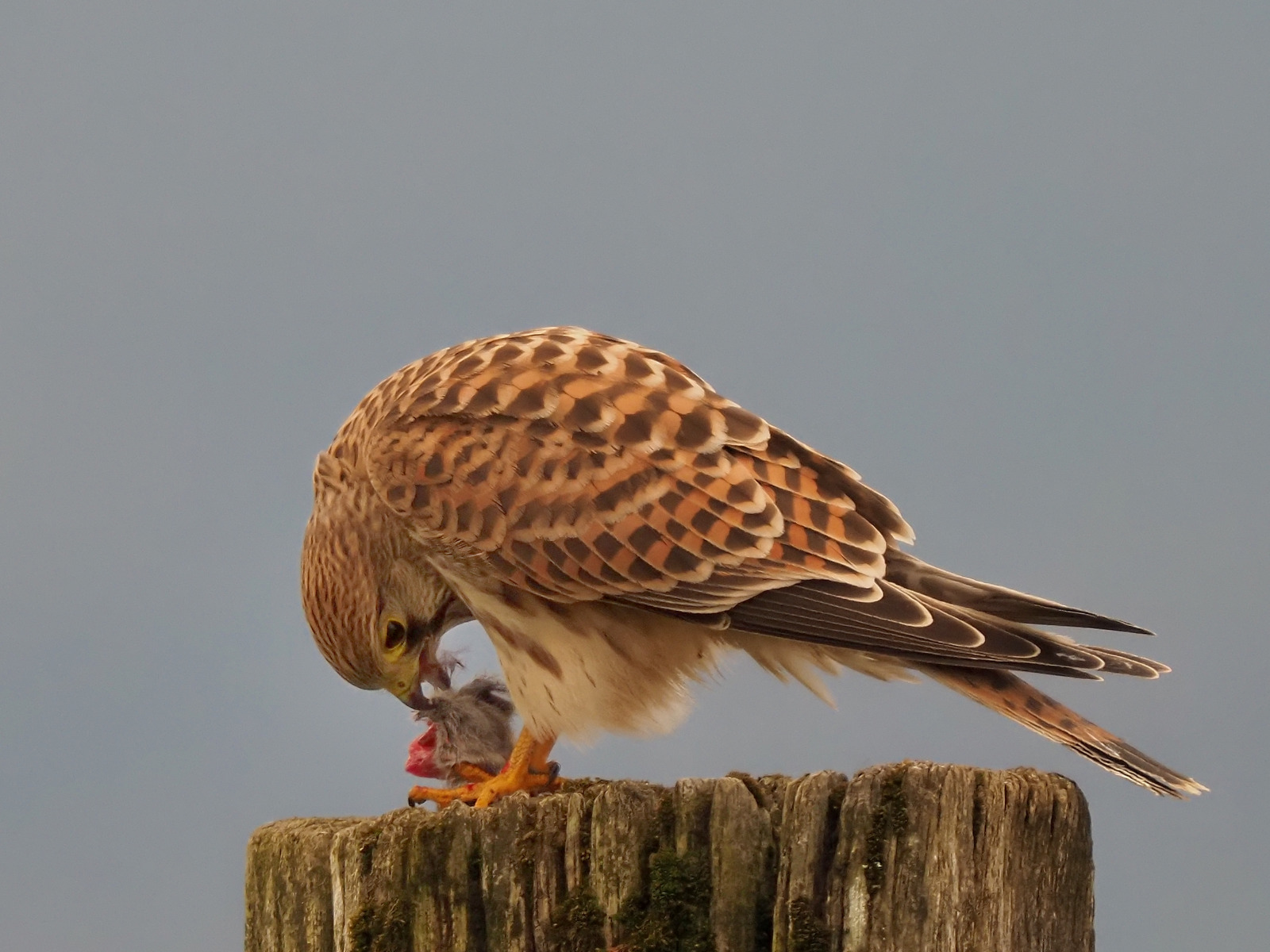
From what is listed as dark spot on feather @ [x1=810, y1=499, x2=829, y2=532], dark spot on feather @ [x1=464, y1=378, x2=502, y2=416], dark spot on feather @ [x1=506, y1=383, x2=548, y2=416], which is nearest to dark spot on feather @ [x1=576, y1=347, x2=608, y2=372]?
dark spot on feather @ [x1=506, y1=383, x2=548, y2=416]

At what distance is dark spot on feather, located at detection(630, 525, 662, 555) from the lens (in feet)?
12.1

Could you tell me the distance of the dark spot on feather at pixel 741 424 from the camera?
3836mm

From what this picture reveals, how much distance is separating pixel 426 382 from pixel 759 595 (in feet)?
4.05

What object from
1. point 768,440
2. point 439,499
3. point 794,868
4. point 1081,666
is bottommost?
point 794,868

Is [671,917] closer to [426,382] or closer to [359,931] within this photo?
[359,931]

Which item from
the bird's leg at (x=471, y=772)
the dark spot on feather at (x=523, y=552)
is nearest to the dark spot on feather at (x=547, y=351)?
the dark spot on feather at (x=523, y=552)

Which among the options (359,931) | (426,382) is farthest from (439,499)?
(359,931)

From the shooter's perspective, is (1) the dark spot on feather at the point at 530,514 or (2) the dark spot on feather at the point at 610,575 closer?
(2) the dark spot on feather at the point at 610,575

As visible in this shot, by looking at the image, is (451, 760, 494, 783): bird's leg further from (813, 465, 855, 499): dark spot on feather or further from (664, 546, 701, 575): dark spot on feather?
(813, 465, 855, 499): dark spot on feather

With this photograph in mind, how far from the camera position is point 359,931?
292cm

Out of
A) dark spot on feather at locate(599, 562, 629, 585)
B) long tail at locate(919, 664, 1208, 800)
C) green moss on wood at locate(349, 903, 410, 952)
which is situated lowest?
green moss on wood at locate(349, 903, 410, 952)

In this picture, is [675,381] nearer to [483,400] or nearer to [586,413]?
[586,413]

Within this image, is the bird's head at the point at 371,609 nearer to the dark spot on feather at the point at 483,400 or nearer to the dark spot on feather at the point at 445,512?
the dark spot on feather at the point at 445,512

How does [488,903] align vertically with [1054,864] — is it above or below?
below
